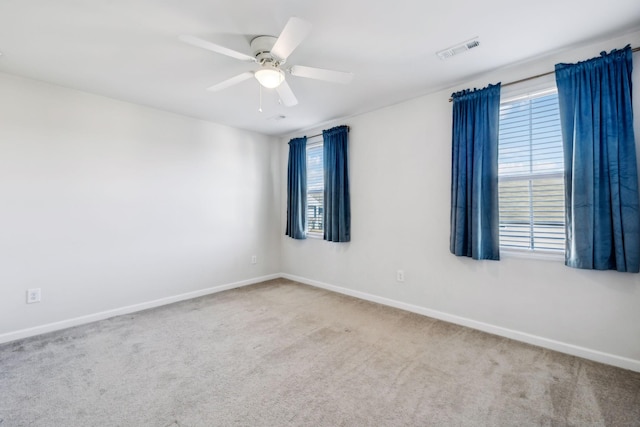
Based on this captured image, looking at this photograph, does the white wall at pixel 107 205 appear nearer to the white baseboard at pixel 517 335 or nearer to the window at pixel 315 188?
the window at pixel 315 188

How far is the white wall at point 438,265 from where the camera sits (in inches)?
87.3

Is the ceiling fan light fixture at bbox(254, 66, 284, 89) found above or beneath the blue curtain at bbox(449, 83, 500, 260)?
above

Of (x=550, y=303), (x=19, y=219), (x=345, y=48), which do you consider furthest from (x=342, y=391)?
(x=19, y=219)

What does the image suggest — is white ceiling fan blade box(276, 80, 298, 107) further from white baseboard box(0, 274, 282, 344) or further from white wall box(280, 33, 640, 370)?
white baseboard box(0, 274, 282, 344)

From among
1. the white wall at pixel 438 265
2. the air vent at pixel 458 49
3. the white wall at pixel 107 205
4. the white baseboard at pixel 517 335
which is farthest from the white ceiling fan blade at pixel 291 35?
the white baseboard at pixel 517 335

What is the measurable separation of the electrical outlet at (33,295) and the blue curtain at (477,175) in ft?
13.5

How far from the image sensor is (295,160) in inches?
181

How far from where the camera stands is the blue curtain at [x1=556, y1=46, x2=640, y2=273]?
6.70 ft

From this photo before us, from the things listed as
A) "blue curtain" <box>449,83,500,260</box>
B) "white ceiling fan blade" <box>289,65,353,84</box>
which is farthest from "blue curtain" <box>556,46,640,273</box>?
"white ceiling fan blade" <box>289,65,353,84</box>

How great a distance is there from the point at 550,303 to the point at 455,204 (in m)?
1.13

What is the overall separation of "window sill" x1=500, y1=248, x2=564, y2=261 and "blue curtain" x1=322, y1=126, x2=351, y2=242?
6.09ft

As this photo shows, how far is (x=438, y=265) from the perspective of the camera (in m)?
3.11

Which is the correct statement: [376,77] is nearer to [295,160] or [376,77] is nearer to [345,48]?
[345,48]

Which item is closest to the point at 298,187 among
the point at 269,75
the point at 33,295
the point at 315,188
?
the point at 315,188
